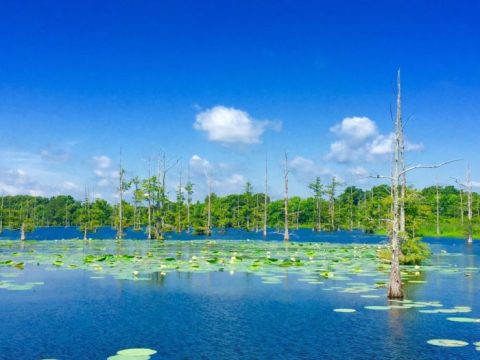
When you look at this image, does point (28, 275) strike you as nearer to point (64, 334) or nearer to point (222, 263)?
point (222, 263)

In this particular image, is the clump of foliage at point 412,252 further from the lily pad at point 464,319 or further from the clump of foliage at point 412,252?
the lily pad at point 464,319

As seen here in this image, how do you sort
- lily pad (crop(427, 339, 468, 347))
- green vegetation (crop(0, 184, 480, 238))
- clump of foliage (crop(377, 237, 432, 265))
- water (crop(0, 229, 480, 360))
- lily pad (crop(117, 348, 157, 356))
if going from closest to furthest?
lily pad (crop(117, 348, 157, 356))
water (crop(0, 229, 480, 360))
lily pad (crop(427, 339, 468, 347))
clump of foliage (crop(377, 237, 432, 265))
green vegetation (crop(0, 184, 480, 238))

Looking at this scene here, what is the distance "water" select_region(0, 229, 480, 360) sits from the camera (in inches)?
356

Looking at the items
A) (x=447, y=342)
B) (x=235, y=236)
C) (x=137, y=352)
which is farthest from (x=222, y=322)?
(x=235, y=236)

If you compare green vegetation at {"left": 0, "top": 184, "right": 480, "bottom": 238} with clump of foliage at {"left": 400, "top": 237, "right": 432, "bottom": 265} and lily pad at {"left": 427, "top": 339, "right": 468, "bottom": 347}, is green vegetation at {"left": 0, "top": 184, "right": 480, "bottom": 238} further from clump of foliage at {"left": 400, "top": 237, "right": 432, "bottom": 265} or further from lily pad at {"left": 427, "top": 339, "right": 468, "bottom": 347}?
lily pad at {"left": 427, "top": 339, "right": 468, "bottom": 347}

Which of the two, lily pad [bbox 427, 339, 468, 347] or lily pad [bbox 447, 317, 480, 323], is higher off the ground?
lily pad [bbox 447, 317, 480, 323]

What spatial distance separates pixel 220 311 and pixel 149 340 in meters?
3.26

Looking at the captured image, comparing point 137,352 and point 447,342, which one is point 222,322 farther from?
point 447,342

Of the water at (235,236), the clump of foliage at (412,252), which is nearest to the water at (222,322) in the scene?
the clump of foliage at (412,252)

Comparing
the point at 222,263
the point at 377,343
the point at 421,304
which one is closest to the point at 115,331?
the point at 377,343

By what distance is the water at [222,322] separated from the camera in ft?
29.7

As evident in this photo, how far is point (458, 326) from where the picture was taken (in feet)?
35.7

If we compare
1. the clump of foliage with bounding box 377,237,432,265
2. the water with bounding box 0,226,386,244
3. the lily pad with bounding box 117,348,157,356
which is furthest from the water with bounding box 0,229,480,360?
the water with bounding box 0,226,386,244

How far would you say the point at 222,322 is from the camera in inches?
451
